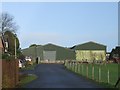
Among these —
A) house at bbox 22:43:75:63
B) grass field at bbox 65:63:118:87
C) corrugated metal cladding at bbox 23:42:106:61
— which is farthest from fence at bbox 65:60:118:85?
corrugated metal cladding at bbox 23:42:106:61

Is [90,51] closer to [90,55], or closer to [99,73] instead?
[90,55]

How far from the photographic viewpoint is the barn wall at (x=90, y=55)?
141000mm

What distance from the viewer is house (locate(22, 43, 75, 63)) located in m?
140

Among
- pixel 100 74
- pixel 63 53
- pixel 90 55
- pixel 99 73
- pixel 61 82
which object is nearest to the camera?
pixel 61 82

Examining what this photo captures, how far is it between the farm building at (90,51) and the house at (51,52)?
4.21 metres

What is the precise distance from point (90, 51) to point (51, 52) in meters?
16.1

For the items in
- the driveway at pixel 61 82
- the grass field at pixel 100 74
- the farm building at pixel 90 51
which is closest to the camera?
the driveway at pixel 61 82

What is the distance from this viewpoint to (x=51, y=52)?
144125mm

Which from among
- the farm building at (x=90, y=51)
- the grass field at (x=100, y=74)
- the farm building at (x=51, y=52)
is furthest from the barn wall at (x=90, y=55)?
the grass field at (x=100, y=74)

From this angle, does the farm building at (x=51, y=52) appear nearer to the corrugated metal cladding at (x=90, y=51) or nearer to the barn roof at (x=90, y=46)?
the corrugated metal cladding at (x=90, y=51)

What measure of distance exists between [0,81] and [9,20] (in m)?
73.1

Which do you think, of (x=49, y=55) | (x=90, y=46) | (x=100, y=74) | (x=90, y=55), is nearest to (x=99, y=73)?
(x=100, y=74)

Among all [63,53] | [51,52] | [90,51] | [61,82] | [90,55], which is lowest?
[61,82]

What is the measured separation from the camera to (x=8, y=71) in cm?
2106
